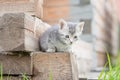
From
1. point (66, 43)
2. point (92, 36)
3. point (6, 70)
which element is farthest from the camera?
point (92, 36)

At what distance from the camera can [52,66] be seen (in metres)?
2.45

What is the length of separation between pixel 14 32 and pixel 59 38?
0.50 m

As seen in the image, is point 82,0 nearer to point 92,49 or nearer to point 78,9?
point 78,9

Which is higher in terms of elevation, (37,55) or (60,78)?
(37,55)

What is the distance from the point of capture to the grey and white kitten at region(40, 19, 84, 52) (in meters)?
2.71

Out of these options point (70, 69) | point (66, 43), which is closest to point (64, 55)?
point (70, 69)

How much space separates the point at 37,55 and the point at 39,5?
1.20 ft

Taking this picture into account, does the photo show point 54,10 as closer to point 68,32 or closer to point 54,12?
point 54,12

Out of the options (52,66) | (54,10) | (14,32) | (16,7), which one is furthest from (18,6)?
(54,10)

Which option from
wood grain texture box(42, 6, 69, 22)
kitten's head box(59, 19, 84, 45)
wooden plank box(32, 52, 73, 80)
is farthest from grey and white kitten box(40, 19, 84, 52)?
wood grain texture box(42, 6, 69, 22)

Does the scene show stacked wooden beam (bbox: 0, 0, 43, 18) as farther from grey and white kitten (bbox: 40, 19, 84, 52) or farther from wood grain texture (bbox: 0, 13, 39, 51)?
grey and white kitten (bbox: 40, 19, 84, 52)

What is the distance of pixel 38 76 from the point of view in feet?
8.02

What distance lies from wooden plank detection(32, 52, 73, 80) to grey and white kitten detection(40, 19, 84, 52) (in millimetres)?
232

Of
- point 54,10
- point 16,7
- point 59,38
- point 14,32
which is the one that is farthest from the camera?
point 54,10
